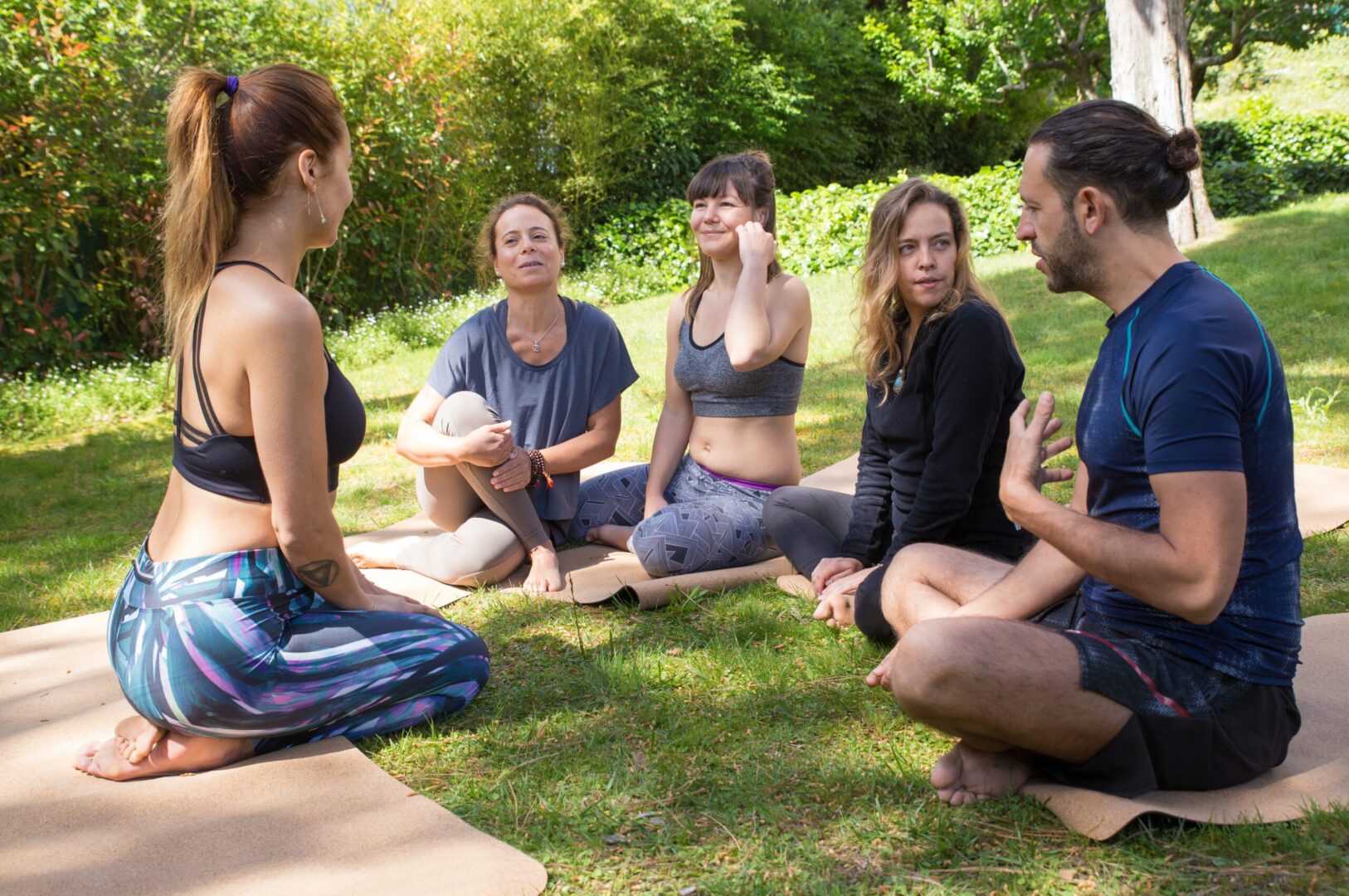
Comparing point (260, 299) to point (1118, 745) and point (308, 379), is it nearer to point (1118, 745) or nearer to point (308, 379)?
point (308, 379)

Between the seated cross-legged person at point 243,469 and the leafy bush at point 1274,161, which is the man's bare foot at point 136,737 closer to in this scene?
the seated cross-legged person at point 243,469

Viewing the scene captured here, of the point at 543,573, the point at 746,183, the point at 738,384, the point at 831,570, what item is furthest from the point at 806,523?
the point at 746,183

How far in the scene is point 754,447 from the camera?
4188 mm

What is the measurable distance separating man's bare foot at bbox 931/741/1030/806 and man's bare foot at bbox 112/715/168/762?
188cm

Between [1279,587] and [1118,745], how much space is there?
1.45ft

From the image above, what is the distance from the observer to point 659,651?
3414mm

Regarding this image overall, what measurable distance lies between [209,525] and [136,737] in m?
0.58

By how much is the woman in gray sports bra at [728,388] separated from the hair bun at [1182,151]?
6.14 feet

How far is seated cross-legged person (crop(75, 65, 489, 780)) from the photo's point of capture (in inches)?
102

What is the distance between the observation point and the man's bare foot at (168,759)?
8.97 ft

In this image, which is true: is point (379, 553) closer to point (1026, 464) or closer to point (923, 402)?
point (923, 402)

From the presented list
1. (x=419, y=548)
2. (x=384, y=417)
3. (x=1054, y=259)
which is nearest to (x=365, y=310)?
(x=384, y=417)

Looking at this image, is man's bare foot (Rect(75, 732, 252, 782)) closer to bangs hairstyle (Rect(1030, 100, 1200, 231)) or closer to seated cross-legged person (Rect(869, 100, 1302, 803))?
seated cross-legged person (Rect(869, 100, 1302, 803))

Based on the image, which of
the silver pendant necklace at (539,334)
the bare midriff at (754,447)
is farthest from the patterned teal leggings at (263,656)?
the silver pendant necklace at (539,334)
